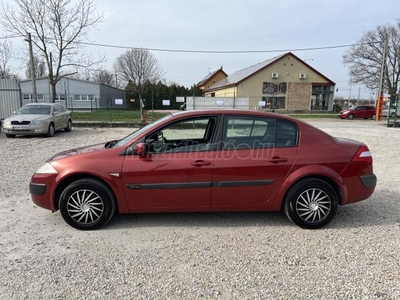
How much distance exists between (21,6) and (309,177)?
23402 millimetres

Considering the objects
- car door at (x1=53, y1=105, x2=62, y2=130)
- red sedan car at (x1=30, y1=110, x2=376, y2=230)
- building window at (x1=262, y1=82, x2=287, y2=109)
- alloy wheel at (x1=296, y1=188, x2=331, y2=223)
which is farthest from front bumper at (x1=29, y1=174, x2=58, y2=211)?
building window at (x1=262, y1=82, x2=287, y2=109)

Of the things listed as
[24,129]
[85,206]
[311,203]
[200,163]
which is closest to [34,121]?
[24,129]

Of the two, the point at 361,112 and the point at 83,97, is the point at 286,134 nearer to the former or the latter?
the point at 361,112

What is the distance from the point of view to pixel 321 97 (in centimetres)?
3981

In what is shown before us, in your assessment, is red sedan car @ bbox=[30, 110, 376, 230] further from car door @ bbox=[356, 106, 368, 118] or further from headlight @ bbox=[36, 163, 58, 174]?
car door @ bbox=[356, 106, 368, 118]

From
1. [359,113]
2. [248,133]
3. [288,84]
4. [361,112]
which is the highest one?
[288,84]

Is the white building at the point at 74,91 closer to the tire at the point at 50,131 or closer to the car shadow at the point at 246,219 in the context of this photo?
the tire at the point at 50,131

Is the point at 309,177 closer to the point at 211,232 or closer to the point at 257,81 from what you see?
the point at 211,232

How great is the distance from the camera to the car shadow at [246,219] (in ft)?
12.4

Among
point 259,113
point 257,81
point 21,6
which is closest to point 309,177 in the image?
point 259,113

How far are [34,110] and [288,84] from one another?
33.7 meters

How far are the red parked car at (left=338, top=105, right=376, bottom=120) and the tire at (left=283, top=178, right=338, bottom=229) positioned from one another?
1166 inches

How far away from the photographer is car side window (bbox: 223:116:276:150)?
143 inches

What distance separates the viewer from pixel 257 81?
38.2 meters
